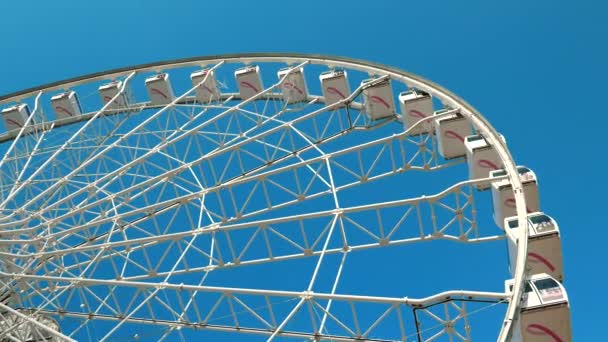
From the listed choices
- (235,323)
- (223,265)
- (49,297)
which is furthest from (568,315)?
(49,297)

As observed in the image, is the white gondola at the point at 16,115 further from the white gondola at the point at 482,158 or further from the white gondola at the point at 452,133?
the white gondola at the point at 482,158

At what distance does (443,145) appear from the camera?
1046 inches

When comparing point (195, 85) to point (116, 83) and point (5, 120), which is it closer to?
point (116, 83)

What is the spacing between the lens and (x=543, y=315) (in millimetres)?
16547

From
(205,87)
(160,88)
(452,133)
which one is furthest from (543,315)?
(160,88)

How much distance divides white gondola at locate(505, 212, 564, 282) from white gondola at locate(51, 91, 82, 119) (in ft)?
79.4

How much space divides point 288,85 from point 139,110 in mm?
7830

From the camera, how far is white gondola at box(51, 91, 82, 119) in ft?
120

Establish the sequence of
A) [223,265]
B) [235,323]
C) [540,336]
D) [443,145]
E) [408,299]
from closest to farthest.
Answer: [540,336] → [408,299] → [235,323] → [223,265] → [443,145]

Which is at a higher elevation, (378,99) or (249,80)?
(249,80)

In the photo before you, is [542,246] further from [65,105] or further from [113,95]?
[65,105]

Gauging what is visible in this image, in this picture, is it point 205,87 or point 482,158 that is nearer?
point 482,158

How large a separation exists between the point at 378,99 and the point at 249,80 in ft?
24.0

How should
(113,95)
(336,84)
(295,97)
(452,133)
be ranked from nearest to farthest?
(452,133)
(336,84)
(295,97)
(113,95)
